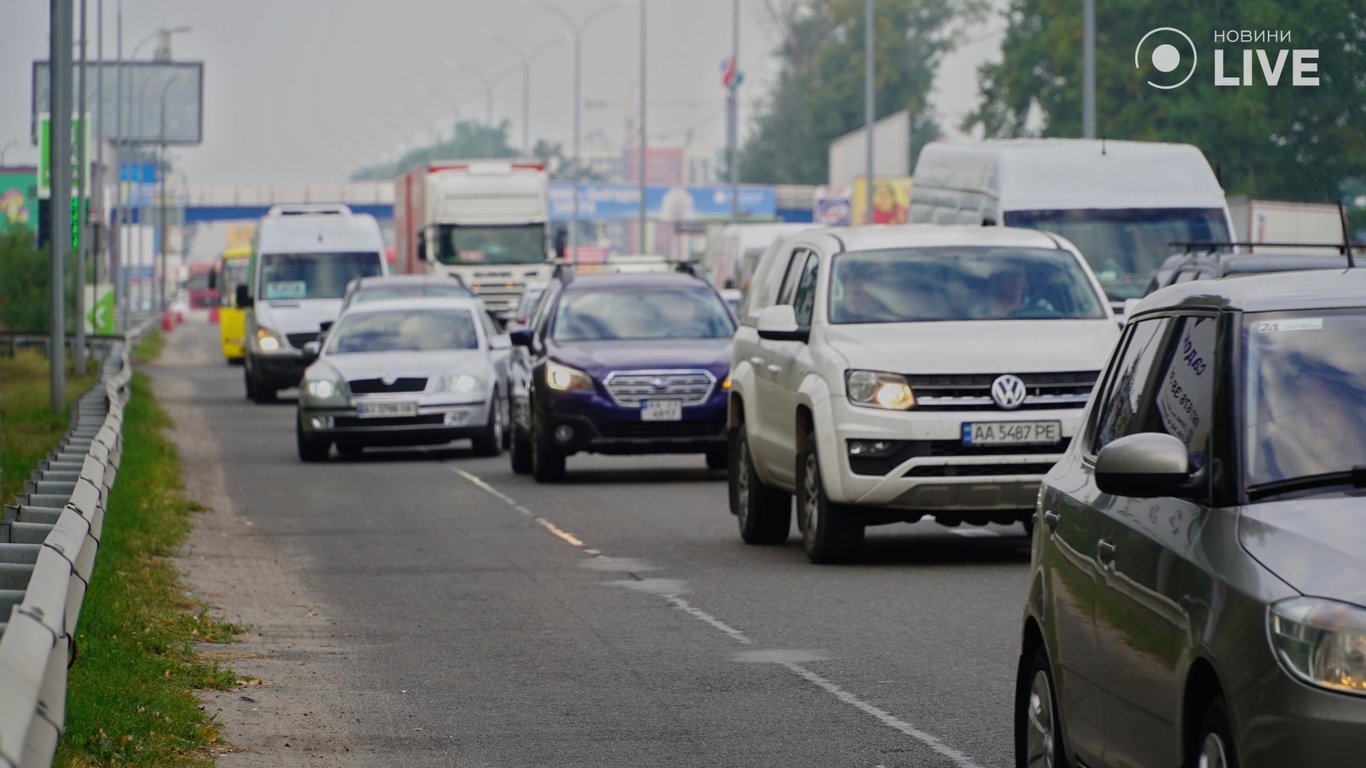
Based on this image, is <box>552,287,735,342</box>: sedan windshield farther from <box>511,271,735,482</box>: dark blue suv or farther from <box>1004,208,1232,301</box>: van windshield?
<box>1004,208,1232,301</box>: van windshield

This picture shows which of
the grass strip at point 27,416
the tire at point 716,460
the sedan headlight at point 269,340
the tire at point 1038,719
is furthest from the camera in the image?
the sedan headlight at point 269,340

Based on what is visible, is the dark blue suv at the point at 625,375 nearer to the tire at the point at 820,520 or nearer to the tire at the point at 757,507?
the tire at the point at 757,507

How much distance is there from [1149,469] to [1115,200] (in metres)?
21.0

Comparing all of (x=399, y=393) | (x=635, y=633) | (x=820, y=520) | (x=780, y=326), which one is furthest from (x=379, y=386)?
(x=635, y=633)

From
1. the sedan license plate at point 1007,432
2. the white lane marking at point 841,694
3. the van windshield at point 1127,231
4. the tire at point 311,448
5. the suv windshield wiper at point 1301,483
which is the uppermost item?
the van windshield at point 1127,231

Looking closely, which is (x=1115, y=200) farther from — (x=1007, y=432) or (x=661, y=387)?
(x=1007, y=432)

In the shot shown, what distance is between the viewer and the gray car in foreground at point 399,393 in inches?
1007

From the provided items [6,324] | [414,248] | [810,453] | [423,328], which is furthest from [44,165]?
[810,453]

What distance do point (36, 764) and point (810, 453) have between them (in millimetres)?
9395

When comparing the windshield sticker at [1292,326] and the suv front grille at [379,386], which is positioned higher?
the windshield sticker at [1292,326]

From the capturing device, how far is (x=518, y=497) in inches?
811

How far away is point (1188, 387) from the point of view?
6.26m

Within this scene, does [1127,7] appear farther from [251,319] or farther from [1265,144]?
[251,319]

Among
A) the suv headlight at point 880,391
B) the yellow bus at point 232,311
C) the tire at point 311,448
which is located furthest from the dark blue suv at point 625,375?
the yellow bus at point 232,311
